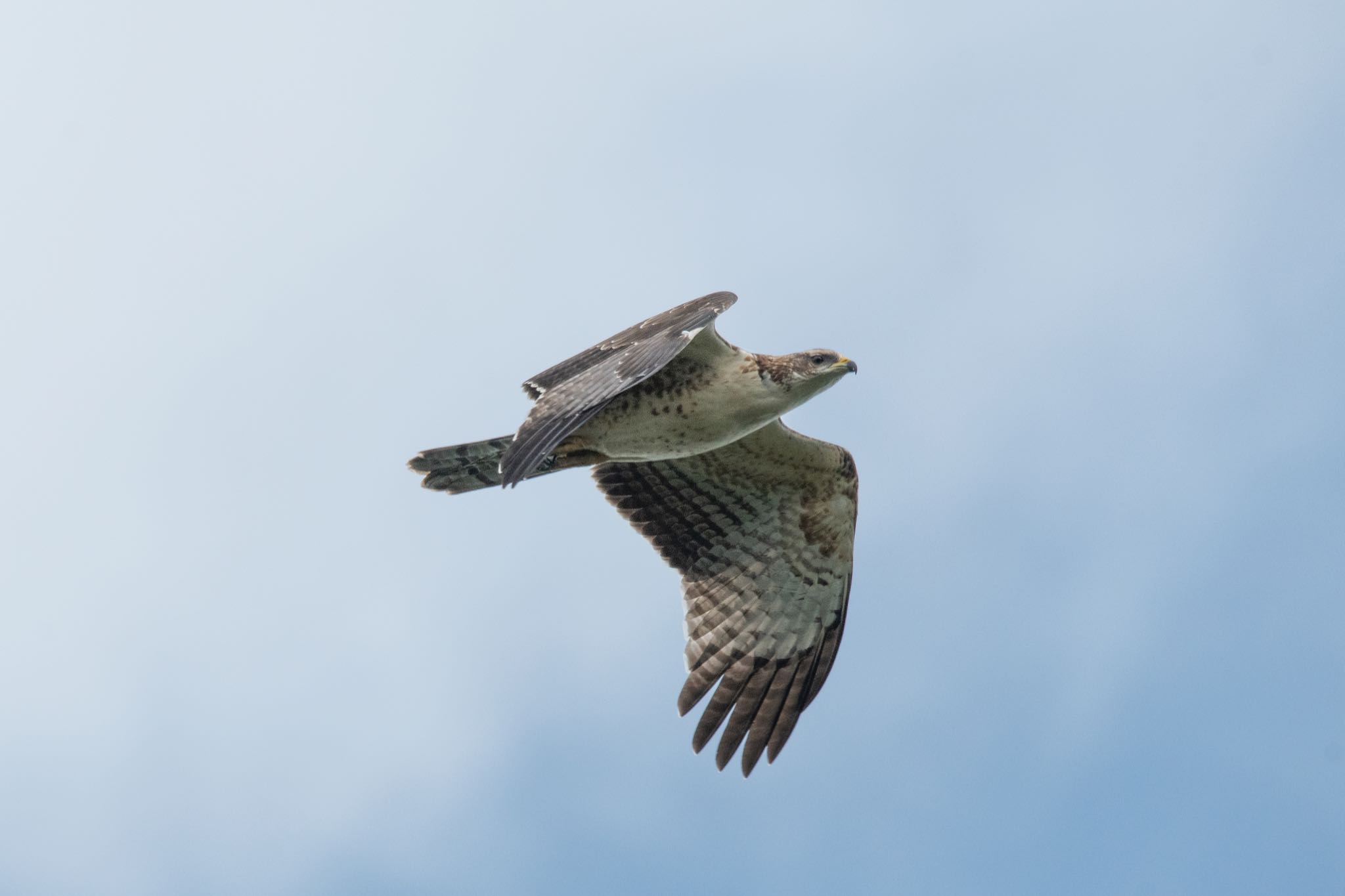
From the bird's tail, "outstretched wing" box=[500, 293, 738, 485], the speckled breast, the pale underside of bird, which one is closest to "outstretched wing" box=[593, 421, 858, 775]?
the pale underside of bird

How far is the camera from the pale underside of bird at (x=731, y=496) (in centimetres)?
1096

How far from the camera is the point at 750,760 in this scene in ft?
39.0

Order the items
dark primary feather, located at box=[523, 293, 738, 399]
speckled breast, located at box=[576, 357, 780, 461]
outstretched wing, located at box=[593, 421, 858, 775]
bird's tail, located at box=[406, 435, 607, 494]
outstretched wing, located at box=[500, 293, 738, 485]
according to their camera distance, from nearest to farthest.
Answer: outstretched wing, located at box=[500, 293, 738, 485] < dark primary feather, located at box=[523, 293, 738, 399] < speckled breast, located at box=[576, 357, 780, 461] < bird's tail, located at box=[406, 435, 607, 494] < outstretched wing, located at box=[593, 421, 858, 775]

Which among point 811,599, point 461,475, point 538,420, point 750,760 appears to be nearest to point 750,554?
point 811,599

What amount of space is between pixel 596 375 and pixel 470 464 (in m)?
1.87

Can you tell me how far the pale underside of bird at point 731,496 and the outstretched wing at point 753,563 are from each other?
0.03ft

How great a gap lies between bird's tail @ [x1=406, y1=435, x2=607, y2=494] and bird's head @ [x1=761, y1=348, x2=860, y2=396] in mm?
1403

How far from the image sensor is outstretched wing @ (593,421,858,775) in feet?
39.6

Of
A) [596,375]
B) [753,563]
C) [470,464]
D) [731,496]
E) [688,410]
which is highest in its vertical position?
[688,410]

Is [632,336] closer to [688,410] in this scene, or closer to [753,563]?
[688,410]

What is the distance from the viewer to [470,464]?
37.6ft

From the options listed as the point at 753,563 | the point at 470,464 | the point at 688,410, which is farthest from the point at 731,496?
the point at 470,464

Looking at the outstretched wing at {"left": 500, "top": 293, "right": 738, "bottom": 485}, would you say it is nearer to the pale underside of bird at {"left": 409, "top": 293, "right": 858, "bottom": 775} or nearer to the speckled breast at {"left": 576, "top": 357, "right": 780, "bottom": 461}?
the pale underside of bird at {"left": 409, "top": 293, "right": 858, "bottom": 775}

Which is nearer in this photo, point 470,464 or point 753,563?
point 470,464
